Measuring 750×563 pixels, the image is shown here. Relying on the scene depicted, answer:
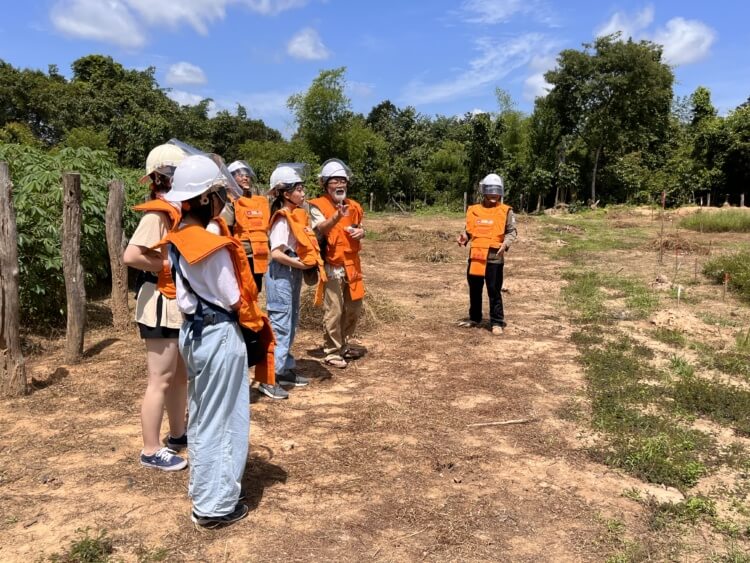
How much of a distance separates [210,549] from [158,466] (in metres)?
0.86

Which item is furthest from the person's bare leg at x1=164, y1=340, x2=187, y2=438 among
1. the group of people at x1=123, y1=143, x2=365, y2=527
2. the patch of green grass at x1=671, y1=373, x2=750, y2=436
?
the patch of green grass at x1=671, y1=373, x2=750, y2=436

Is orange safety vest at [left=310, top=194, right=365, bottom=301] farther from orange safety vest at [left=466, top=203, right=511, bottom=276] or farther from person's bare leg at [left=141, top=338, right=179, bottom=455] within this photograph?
person's bare leg at [left=141, top=338, right=179, bottom=455]

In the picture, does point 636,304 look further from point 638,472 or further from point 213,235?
point 213,235

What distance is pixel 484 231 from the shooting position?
6.54 m

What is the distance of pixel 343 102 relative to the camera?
1187 inches

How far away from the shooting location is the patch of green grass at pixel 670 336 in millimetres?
6102

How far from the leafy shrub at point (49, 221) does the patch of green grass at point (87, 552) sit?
411 centimetres

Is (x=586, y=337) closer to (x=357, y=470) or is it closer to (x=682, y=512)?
(x=682, y=512)

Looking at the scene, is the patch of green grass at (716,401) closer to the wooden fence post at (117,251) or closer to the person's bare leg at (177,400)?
the person's bare leg at (177,400)

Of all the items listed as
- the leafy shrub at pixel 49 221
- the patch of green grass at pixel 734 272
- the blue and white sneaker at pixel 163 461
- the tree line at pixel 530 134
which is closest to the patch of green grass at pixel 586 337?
the patch of green grass at pixel 734 272

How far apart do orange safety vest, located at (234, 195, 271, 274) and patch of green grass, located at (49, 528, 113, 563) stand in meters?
3.10

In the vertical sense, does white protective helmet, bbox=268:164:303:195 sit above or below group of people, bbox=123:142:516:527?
above

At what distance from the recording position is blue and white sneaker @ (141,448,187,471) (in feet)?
10.9

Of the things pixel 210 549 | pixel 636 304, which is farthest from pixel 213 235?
pixel 636 304
